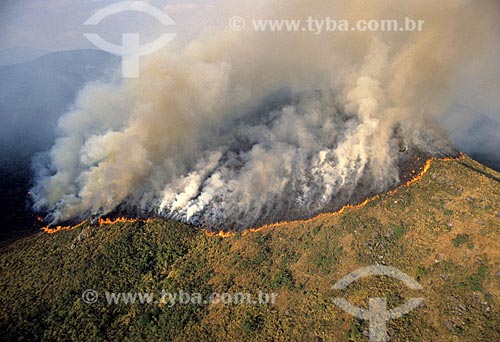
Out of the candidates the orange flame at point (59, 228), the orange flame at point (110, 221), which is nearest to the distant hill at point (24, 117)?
the orange flame at point (59, 228)

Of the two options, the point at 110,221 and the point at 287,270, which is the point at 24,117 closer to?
the point at 110,221

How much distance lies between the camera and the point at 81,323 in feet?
121

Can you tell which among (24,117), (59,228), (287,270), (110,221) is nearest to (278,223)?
(287,270)

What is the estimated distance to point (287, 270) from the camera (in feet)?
132

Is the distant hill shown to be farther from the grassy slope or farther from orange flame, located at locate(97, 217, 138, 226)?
the grassy slope

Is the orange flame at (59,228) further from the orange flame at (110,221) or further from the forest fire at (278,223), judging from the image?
the orange flame at (110,221)

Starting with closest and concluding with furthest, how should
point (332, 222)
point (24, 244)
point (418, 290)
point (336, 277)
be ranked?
point (418, 290), point (336, 277), point (332, 222), point (24, 244)

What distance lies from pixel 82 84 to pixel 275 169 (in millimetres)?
152630

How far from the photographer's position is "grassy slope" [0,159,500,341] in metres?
33.9

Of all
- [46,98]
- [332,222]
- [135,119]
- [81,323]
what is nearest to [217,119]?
[135,119]

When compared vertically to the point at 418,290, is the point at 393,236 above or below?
above

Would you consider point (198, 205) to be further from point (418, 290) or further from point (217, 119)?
point (418, 290)

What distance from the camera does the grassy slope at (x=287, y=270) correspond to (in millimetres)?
33938

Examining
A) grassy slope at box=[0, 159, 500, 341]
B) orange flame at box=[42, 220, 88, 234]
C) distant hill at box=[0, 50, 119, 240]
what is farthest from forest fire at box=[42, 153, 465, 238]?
distant hill at box=[0, 50, 119, 240]
